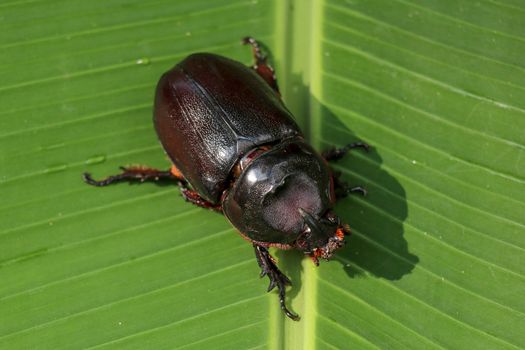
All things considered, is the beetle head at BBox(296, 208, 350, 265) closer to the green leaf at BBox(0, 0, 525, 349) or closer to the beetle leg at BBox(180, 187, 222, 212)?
the green leaf at BBox(0, 0, 525, 349)

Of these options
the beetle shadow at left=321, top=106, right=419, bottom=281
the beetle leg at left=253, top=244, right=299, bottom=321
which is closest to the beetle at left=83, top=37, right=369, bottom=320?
the beetle leg at left=253, top=244, right=299, bottom=321

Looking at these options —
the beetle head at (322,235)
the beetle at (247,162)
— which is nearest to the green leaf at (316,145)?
the beetle at (247,162)

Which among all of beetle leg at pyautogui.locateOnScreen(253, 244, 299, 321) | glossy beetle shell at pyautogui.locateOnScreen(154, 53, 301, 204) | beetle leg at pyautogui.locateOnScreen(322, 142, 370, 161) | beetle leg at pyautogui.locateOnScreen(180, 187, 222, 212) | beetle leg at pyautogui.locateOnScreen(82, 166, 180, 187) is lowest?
beetle leg at pyautogui.locateOnScreen(253, 244, 299, 321)

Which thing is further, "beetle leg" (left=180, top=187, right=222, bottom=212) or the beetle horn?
"beetle leg" (left=180, top=187, right=222, bottom=212)

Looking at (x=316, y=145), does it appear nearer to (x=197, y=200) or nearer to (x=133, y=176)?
(x=197, y=200)

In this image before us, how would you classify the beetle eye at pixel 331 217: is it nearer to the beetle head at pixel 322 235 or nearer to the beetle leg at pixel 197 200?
the beetle head at pixel 322 235

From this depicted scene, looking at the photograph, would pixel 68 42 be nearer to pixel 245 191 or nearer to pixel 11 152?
pixel 11 152

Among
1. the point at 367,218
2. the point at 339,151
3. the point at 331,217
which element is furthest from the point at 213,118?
the point at 367,218
